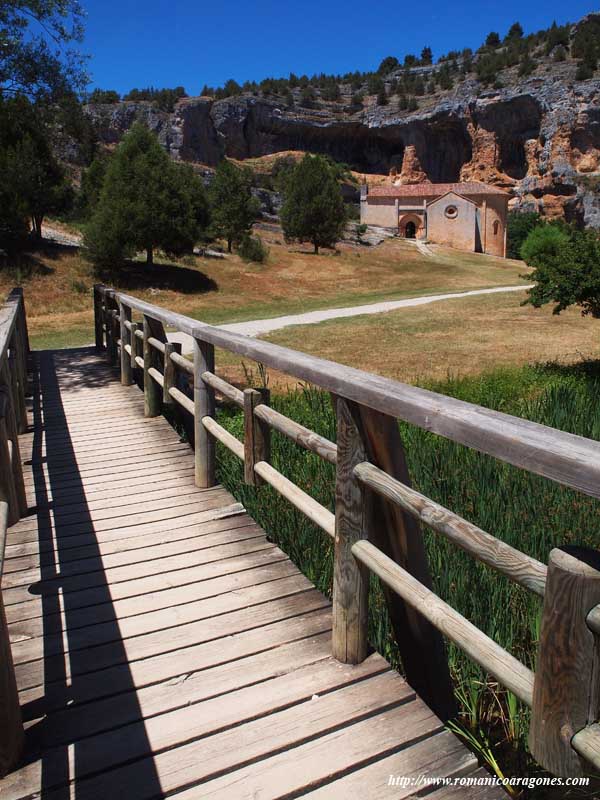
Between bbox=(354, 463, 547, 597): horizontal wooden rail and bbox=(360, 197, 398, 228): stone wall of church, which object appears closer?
bbox=(354, 463, 547, 597): horizontal wooden rail

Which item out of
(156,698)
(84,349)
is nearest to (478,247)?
(84,349)

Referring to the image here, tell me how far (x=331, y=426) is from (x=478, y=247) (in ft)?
177

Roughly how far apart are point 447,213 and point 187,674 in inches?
2250

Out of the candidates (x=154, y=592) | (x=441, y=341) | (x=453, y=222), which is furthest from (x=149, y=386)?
(x=453, y=222)

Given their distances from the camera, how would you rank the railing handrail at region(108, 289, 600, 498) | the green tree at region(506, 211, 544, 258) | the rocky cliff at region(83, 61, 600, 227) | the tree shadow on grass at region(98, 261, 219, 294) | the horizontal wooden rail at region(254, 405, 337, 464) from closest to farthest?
the railing handrail at region(108, 289, 600, 498) → the horizontal wooden rail at region(254, 405, 337, 464) → the tree shadow on grass at region(98, 261, 219, 294) → the green tree at region(506, 211, 544, 258) → the rocky cliff at region(83, 61, 600, 227)

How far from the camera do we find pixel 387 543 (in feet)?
7.88

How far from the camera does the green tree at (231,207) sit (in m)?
36.1

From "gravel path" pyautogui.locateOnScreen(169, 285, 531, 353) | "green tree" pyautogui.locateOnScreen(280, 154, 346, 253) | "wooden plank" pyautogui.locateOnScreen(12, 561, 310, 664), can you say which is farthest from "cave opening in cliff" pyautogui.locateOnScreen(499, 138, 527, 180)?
"wooden plank" pyautogui.locateOnScreen(12, 561, 310, 664)

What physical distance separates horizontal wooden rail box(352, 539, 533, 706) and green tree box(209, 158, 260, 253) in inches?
1400

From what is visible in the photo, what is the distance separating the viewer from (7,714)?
195 cm

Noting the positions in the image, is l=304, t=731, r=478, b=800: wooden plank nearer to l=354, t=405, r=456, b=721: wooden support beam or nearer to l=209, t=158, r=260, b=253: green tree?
l=354, t=405, r=456, b=721: wooden support beam

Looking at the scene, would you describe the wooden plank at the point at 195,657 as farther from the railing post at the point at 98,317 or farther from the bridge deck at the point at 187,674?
the railing post at the point at 98,317

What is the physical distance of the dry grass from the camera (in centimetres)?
1276

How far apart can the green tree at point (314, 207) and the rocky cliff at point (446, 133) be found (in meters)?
34.7
